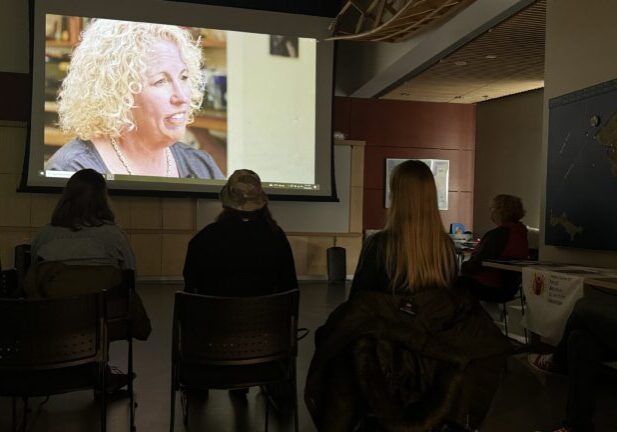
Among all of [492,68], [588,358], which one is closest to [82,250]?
[588,358]

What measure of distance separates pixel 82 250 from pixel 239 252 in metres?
0.76

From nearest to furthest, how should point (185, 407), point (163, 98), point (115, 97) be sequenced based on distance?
point (185, 407) < point (115, 97) < point (163, 98)

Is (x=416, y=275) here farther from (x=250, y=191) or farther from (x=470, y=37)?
(x=470, y=37)

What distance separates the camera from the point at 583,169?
12.7 feet

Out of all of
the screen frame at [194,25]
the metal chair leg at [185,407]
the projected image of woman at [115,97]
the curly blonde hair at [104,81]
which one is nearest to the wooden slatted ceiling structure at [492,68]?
the screen frame at [194,25]

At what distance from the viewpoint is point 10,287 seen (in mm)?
2889

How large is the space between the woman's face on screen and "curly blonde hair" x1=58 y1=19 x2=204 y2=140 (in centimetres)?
10

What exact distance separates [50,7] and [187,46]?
5.50ft

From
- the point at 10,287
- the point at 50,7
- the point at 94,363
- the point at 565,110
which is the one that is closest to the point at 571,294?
the point at 565,110

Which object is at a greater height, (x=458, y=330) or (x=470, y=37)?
(x=470, y=37)

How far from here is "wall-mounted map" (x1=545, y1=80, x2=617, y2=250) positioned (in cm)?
361

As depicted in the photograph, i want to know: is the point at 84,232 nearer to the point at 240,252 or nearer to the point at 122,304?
the point at 122,304

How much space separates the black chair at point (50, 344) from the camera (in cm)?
197

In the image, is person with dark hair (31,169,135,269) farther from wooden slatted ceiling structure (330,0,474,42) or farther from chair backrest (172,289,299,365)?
wooden slatted ceiling structure (330,0,474,42)
